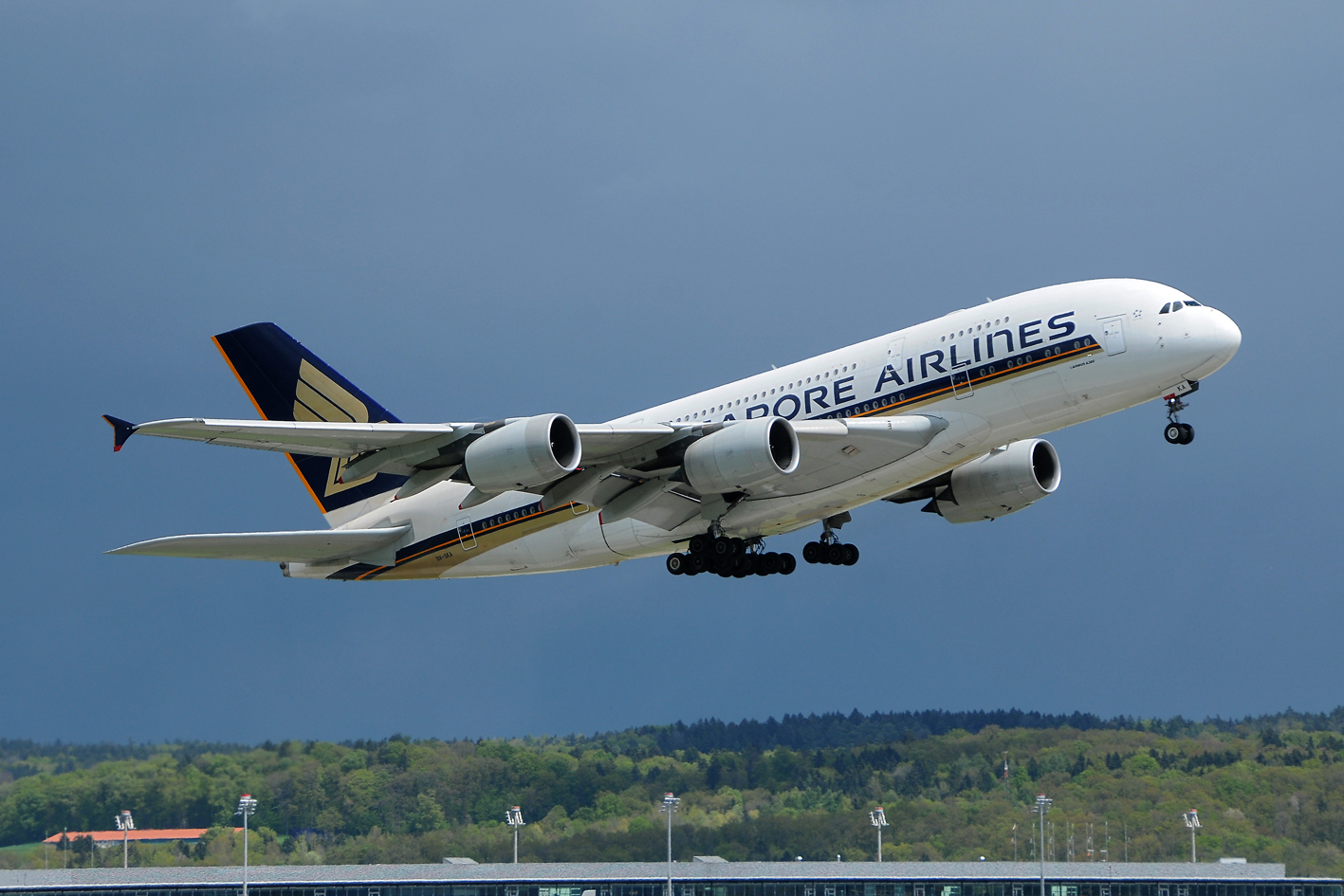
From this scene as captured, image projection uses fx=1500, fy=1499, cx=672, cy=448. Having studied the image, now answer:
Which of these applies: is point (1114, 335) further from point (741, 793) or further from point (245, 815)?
point (741, 793)

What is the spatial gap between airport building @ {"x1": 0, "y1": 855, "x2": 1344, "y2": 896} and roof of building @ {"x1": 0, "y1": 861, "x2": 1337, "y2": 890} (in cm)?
4

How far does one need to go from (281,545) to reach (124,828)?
2863 cm

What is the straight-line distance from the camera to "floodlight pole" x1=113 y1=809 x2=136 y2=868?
2245 inches

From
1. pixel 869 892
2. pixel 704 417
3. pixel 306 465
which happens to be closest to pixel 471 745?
pixel 869 892

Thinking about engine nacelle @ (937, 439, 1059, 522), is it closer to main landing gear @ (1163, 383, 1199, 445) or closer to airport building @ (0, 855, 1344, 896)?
main landing gear @ (1163, 383, 1199, 445)

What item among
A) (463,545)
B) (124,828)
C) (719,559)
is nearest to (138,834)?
(124,828)

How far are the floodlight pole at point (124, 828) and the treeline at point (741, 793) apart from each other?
340 millimetres

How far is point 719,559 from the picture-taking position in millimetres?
33281

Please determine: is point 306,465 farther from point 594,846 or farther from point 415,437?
point 594,846

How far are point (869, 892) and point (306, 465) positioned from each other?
1338 inches

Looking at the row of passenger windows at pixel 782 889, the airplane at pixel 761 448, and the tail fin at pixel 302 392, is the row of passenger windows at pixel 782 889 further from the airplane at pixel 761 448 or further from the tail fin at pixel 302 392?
the airplane at pixel 761 448

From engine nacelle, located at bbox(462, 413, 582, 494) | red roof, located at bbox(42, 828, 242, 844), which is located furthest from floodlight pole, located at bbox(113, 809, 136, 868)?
engine nacelle, located at bbox(462, 413, 582, 494)

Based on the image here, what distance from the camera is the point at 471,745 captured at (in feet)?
211

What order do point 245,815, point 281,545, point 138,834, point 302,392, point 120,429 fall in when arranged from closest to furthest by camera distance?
point 120,429 → point 281,545 → point 302,392 → point 245,815 → point 138,834
